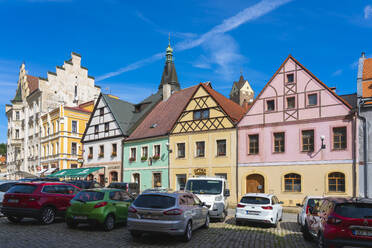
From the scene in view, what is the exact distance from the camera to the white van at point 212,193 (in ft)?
51.9

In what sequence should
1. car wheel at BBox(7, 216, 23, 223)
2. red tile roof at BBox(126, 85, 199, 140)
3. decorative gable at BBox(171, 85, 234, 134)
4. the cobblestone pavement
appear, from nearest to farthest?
the cobblestone pavement
car wheel at BBox(7, 216, 23, 223)
decorative gable at BBox(171, 85, 234, 134)
red tile roof at BBox(126, 85, 199, 140)

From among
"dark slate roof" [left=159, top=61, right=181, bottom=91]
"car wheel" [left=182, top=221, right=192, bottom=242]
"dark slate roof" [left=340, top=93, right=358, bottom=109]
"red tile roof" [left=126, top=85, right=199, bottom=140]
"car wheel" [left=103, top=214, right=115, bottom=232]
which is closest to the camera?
"car wheel" [left=182, top=221, right=192, bottom=242]

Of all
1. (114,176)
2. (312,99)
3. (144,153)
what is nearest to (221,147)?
(312,99)

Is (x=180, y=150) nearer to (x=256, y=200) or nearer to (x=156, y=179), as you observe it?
(x=156, y=179)

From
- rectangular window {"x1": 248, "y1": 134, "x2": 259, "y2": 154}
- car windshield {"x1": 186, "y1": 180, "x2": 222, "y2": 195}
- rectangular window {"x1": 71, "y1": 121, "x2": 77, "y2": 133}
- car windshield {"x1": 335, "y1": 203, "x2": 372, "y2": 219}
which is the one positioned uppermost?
rectangular window {"x1": 71, "y1": 121, "x2": 77, "y2": 133}

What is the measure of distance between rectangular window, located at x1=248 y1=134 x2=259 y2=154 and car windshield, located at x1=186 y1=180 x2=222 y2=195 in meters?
9.18

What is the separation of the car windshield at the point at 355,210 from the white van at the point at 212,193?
317 inches

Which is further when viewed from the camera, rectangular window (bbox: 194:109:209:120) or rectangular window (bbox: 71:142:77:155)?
→ rectangular window (bbox: 71:142:77:155)

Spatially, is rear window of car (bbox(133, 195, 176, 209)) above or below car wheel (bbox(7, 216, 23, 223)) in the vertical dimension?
above

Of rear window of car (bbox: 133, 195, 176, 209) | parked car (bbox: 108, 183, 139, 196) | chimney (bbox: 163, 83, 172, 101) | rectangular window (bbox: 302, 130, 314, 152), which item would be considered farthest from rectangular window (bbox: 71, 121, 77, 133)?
rear window of car (bbox: 133, 195, 176, 209)

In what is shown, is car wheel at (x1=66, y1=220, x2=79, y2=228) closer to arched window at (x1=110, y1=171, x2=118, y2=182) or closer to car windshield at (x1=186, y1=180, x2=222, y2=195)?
car windshield at (x1=186, y1=180, x2=222, y2=195)

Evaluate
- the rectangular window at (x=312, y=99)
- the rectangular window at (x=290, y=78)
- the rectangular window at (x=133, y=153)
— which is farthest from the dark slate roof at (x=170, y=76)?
the rectangular window at (x=312, y=99)

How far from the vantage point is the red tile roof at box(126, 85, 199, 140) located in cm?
3222

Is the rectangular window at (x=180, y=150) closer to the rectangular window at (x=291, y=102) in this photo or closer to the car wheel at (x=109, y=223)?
the rectangular window at (x=291, y=102)
